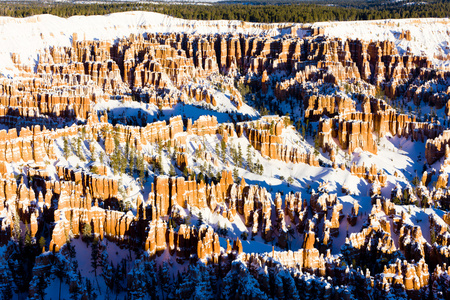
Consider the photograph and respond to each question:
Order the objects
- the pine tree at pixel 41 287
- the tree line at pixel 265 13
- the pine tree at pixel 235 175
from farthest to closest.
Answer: the tree line at pixel 265 13 < the pine tree at pixel 235 175 < the pine tree at pixel 41 287

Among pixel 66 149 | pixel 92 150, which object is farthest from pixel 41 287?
pixel 92 150

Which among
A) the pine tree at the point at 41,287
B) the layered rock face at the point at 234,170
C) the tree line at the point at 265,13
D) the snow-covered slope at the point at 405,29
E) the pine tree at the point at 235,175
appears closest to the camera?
the pine tree at the point at 41,287

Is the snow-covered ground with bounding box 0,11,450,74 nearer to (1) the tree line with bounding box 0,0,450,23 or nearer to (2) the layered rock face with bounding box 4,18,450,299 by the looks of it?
(1) the tree line with bounding box 0,0,450,23

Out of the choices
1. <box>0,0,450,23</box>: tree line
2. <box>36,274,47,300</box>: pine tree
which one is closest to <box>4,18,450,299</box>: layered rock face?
<box>36,274,47,300</box>: pine tree

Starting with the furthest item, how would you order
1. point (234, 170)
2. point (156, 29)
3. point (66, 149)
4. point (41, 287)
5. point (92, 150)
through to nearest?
point (156, 29) < point (234, 170) < point (92, 150) < point (66, 149) < point (41, 287)

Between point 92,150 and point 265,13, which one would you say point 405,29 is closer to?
point 265,13

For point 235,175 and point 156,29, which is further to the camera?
point 156,29

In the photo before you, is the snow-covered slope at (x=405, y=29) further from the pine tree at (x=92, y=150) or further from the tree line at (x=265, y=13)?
the pine tree at (x=92, y=150)

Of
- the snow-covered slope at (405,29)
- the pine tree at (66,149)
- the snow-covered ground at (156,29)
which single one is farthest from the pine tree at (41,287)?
the snow-covered slope at (405,29)

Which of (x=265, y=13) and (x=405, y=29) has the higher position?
(x=265, y=13)

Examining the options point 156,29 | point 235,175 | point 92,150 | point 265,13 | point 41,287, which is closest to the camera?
point 41,287

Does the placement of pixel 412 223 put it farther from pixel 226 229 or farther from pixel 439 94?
pixel 439 94
